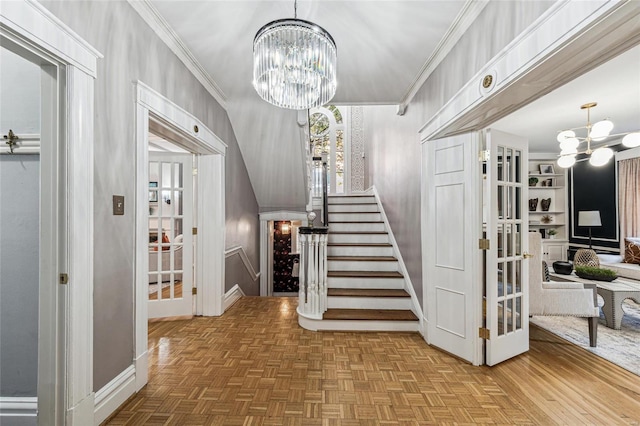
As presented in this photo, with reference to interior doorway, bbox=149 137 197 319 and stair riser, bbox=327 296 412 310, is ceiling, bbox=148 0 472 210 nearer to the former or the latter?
interior doorway, bbox=149 137 197 319

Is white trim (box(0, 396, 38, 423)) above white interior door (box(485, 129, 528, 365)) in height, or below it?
below

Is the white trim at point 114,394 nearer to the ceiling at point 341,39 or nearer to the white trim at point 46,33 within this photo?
the white trim at point 46,33

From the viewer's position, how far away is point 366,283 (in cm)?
379

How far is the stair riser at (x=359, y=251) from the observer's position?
437 centimetres

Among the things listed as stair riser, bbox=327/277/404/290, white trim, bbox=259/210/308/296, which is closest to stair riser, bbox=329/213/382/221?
white trim, bbox=259/210/308/296

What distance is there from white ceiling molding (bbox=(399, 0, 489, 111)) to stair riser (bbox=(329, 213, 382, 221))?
94.8 inches

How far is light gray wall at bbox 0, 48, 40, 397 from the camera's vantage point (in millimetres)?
1777

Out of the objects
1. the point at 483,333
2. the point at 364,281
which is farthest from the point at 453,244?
the point at 364,281

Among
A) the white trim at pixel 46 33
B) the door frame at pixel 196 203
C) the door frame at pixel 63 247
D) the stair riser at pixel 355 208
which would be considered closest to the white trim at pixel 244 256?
the door frame at pixel 196 203

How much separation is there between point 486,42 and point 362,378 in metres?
2.54

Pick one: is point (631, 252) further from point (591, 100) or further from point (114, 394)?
point (114, 394)

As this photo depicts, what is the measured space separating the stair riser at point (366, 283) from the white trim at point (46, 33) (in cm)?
309

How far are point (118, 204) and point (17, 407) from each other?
1345mm

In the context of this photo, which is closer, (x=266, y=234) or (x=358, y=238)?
(x=358, y=238)
